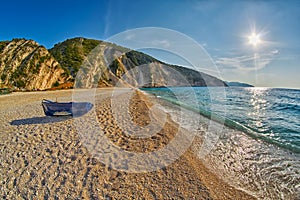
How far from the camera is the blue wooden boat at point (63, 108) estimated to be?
876cm

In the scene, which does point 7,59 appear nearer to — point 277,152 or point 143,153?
point 143,153

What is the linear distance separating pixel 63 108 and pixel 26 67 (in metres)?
29.8

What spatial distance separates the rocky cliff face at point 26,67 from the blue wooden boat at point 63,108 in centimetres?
2676

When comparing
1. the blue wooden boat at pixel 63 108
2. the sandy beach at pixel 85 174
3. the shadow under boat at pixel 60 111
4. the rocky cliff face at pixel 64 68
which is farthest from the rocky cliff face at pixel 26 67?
the sandy beach at pixel 85 174

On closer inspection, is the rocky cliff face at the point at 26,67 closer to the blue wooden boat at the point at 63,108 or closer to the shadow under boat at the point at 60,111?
the shadow under boat at the point at 60,111

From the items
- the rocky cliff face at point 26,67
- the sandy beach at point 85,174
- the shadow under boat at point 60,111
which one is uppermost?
the rocky cliff face at point 26,67

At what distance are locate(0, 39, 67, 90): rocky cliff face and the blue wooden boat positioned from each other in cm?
2676

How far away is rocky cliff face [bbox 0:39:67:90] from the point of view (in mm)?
30000

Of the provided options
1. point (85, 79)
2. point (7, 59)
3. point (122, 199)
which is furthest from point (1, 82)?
point (122, 199)

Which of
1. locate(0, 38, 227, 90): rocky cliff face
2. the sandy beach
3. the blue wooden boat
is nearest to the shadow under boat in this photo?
the blue wooden boat

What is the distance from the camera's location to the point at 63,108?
8836 mm

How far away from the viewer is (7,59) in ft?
103

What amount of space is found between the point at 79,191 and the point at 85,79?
173ft

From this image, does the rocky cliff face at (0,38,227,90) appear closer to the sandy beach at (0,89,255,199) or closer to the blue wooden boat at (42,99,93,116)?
the blue wooden boat at (42,99,93,116)
